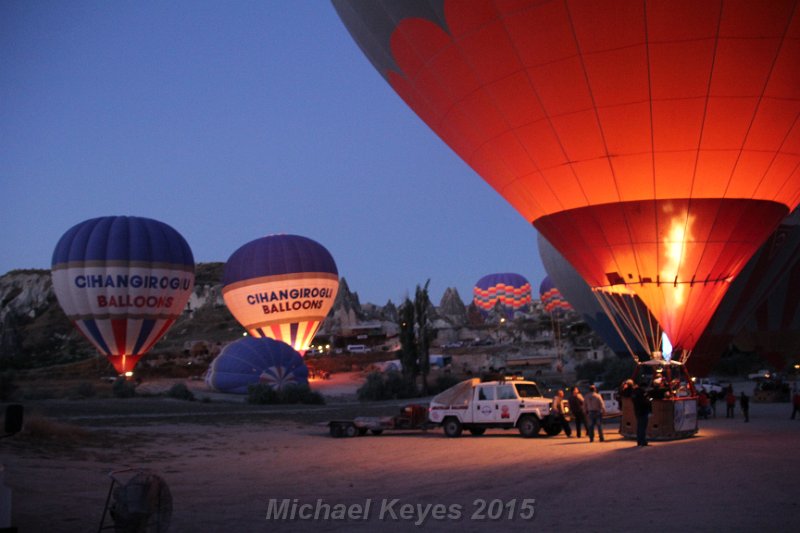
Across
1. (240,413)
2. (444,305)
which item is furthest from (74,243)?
(444,305)

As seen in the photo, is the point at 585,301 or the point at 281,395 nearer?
the point at 281,395

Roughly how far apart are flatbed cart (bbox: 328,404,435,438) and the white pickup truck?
489 mm

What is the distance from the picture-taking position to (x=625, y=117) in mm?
12523

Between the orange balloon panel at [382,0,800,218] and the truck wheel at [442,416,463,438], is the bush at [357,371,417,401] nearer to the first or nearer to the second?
the truck wheel at [442,416,463,438]

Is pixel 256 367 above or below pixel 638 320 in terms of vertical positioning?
below

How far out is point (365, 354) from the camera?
65.1 metres

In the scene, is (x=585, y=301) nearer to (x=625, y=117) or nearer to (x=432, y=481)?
(x=625, y=117)

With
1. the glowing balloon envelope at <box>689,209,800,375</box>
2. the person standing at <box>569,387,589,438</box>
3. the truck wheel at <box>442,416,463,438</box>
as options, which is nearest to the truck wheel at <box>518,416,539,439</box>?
the person standing at <box>569,387,589,438</box>

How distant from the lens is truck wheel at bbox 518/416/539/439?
15.2 m

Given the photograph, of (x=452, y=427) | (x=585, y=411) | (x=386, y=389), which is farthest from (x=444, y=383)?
(x=585, y=411)

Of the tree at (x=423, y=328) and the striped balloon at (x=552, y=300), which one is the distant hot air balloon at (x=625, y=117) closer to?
the tree at (x=423, y=328)

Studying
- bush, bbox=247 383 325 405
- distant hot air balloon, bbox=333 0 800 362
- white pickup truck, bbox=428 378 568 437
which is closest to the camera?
distant hot air balloon, bbox=333 0 800 362

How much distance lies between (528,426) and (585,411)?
1.37 m

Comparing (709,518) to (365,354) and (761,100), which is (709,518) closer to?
(761,100)
